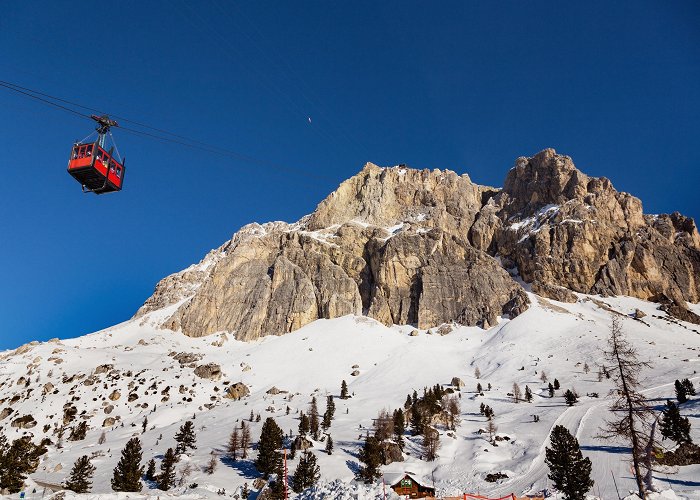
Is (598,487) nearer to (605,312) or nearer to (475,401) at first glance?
(475,401)

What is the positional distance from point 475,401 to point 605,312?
79.1 metres

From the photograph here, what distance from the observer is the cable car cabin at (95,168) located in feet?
84.2

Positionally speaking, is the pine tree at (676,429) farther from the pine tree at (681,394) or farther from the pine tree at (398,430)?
the pine tree at (398,430)

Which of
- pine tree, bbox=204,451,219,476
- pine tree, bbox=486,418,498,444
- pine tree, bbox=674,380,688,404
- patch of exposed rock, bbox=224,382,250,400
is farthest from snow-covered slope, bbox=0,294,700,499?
pine tree, bbox=674,380,688,404

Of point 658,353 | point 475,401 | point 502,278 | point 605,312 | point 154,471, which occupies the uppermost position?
point 502,278

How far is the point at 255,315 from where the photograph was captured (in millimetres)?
146125

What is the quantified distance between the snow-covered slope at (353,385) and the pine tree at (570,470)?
335 centimetres

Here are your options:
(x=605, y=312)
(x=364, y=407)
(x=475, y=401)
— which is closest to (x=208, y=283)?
(x=364, y=407)

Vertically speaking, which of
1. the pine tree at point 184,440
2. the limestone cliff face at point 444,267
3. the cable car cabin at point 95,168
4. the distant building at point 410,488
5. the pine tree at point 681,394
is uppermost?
the limestone cliff face at point 444,267


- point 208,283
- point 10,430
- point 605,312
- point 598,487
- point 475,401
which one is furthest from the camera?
point 208,283

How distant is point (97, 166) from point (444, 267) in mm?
137695

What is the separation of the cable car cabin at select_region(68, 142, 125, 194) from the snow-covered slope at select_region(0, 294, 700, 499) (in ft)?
78.4

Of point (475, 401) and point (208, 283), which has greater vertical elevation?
point (208, 283)

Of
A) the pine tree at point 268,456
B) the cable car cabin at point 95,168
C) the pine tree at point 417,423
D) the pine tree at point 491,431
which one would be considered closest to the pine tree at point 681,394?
the pine tree at point 491,431
